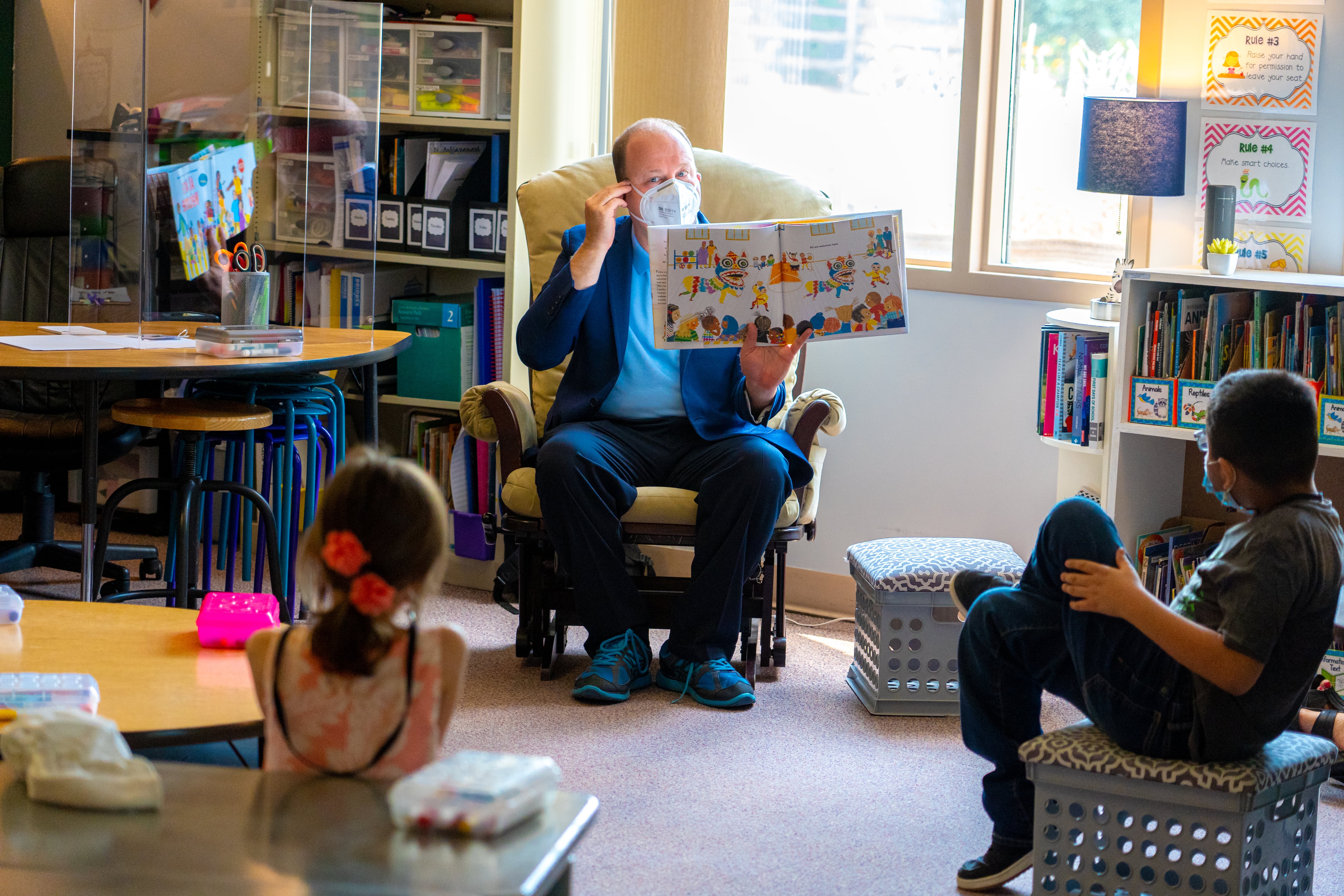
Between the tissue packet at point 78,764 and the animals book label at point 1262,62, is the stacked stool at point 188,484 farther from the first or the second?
the animals book label at point 1262,62

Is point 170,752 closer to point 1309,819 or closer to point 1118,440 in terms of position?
point 1309,819

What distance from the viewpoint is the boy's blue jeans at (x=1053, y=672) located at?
71.1 inches

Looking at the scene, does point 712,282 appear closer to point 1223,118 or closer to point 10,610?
point 1223,118

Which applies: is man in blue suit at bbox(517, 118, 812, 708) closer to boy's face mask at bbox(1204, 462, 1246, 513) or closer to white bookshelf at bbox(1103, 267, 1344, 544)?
white bookshelf at bbox(1103, 267, 1344, 544)

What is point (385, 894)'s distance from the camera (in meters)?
1.00

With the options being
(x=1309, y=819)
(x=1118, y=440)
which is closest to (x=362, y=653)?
(x=1309, y=819)

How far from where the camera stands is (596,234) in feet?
9.61

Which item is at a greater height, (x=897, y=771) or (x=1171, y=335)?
(x=1171, y=335)

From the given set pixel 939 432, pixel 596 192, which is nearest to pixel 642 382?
pixel 596 192

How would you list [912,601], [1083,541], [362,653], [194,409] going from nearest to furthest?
1. [362,653]
2. [1083,541]
3. [912,601]
4. [194,409]

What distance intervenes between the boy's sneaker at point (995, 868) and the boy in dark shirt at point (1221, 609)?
0.89 feet

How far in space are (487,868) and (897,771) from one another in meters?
1.67

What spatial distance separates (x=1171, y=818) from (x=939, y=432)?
1778 mm

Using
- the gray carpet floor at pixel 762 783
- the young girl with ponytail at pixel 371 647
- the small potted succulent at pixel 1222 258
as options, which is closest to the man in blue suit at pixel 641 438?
the gray carpet floor at pixel 762 783
